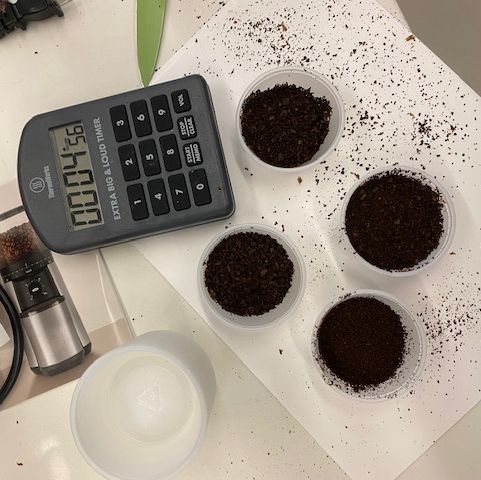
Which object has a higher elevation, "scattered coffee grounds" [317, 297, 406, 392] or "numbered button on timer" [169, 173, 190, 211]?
"numbered button on timer" [169, 173, 190, 211]

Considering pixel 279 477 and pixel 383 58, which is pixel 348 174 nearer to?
pixel 383 58

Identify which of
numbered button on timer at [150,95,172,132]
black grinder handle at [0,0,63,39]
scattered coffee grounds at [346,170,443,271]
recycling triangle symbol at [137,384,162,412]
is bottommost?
recycling triangle symbol at [137,384,162,412]

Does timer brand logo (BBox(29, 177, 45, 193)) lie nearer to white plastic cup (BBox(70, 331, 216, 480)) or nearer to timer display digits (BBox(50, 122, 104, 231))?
timer display digits (BBox(50, 122, 104, 231))

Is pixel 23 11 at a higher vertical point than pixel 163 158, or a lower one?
higher

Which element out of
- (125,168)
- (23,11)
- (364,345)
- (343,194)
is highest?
(23,11)

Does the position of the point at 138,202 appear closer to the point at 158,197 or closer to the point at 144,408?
the point at 158,197

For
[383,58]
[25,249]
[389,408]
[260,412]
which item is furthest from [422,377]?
[25,249]

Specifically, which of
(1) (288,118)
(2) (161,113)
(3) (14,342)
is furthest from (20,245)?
(1) (288,118)

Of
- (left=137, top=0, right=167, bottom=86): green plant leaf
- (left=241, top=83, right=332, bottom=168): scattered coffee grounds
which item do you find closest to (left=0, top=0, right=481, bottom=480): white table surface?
(left=137, top=0, right=167, bottom=86): green plant leaf
